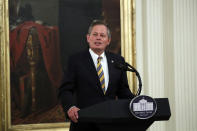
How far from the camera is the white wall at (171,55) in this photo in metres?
4.21

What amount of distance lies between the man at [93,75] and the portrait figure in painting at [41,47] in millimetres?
1553

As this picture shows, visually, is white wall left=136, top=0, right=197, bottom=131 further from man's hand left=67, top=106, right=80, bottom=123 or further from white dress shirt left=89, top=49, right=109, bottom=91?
man's hand left=67, top=106, right=80, bottom=123

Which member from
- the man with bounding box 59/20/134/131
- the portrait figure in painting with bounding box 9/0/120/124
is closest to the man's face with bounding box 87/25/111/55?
the man with bounding box 59/20/134/131

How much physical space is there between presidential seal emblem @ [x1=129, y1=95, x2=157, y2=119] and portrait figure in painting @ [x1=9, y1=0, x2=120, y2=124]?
2.17 meters

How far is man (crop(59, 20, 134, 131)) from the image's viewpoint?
219 centimetres

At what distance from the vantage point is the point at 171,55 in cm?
434

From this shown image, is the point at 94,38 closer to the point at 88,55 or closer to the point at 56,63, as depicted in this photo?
the point at 88,55

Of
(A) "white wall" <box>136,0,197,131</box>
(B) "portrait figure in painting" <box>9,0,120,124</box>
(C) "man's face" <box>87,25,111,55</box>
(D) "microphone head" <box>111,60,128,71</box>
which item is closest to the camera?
(D) "microphone head" <box>111,60,128,71</box>

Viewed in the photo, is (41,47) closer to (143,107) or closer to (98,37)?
(98,37)

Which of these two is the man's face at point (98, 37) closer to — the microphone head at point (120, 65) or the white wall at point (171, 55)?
the microphone head at point (120, 65)

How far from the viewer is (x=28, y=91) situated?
12.2ft

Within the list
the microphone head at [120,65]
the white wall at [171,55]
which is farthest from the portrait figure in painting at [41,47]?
the microphone head at [120,65]

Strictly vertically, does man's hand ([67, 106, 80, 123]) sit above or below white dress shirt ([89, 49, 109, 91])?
below

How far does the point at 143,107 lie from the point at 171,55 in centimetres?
269
